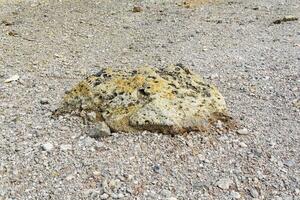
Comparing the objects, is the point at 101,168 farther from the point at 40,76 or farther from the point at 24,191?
the point at 40,76

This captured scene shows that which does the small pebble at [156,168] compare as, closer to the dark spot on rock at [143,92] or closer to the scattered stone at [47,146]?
the dark spot on rock at [143,92]

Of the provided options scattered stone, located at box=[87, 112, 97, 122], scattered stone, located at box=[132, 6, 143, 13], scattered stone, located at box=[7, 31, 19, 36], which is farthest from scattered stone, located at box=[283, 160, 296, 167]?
scattered stone, located at box=[132, 6, 143, 13]

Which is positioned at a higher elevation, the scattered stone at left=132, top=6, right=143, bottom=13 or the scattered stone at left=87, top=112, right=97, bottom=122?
the scattered stone at left=87, top=112, right=97, bottom=122

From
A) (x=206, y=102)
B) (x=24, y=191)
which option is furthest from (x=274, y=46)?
(x=24, y=191)

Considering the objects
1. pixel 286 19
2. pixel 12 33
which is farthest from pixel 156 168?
pixel 286 19

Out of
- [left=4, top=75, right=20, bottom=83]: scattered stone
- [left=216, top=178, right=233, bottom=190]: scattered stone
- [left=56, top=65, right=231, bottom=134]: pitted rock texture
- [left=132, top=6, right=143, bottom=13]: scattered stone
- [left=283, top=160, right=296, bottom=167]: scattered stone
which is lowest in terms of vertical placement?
[left=132, top=6, right=143, bottom=13]: scattered stone

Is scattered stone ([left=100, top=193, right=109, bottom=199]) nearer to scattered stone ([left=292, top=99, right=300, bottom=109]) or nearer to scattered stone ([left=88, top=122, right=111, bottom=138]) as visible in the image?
scattered stone ([left=88, top=122, right=111, bottom=138])
